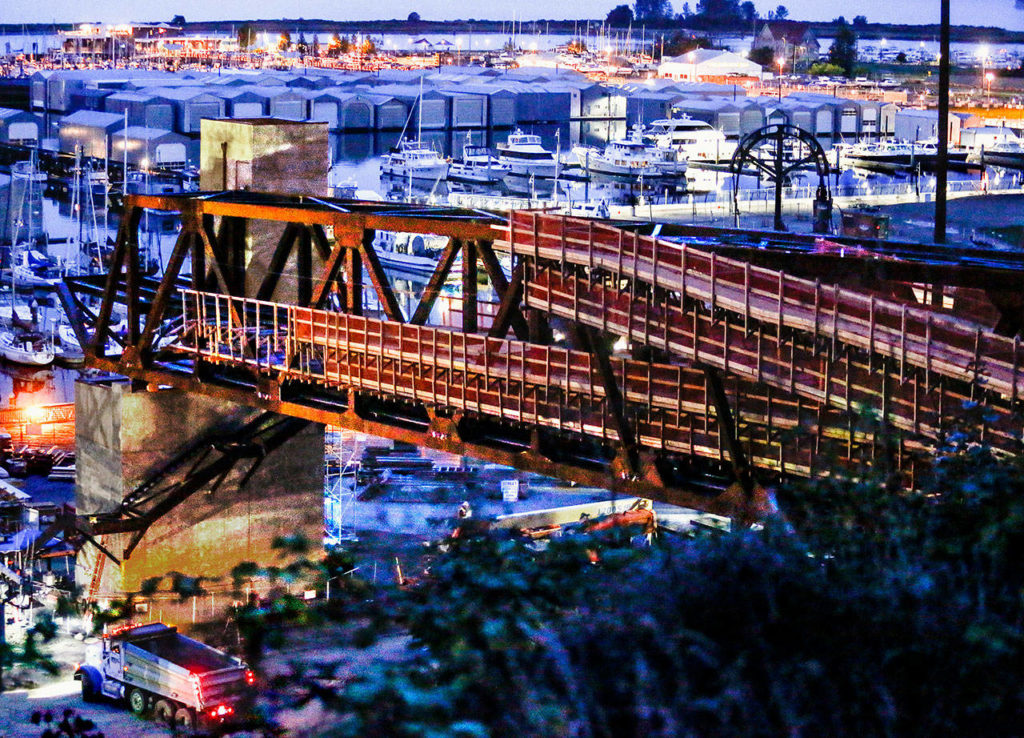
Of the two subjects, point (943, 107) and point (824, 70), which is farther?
point (824, 70)

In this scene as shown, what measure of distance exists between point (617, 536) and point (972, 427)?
2.05m

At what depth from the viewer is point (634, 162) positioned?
2810 inches

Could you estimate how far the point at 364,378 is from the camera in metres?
14.5

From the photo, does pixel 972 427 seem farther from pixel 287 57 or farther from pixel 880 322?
pixel 287 57

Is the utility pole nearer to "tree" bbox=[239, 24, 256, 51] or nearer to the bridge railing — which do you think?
the bridge railing

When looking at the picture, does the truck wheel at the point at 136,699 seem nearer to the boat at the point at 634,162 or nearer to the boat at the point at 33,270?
the boat at the point at 33,270

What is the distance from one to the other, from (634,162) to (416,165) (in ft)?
32.5

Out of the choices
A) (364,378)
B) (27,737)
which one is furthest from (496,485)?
(27,737)

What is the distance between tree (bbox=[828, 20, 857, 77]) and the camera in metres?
140

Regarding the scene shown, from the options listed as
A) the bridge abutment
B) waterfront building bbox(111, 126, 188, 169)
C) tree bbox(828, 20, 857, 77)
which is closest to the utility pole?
the bridge abutment

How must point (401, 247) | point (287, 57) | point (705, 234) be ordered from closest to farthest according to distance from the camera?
1. point (705, 234)
2. point (401, 247)
3. point (287, 57)

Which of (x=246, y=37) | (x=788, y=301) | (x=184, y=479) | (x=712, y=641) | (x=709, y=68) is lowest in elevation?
(x=184, y=479)

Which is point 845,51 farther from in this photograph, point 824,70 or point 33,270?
point 33,270

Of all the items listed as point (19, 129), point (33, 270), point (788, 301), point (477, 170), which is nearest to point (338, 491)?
point (788, 301)
